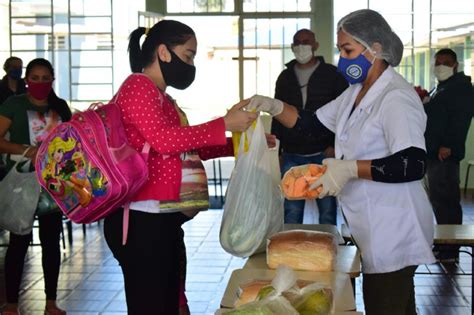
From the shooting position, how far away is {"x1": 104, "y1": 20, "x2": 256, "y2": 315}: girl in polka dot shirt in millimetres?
2301

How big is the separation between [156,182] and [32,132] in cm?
178

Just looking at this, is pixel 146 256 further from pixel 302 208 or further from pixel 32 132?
pixel 302 208

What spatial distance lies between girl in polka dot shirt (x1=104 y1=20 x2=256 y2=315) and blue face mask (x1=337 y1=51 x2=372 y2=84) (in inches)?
16.8

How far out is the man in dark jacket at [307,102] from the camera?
4797 millimetres

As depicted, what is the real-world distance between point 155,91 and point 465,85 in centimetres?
352

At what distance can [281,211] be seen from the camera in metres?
2.77

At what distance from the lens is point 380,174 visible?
219 centimetres

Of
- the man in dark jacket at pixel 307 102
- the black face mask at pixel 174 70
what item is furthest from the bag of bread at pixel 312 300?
the man in dark jacket at pixel 307 102

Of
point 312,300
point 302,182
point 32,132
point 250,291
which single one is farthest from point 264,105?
point 32,132

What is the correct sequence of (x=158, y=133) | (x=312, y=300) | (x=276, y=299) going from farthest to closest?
1. (x=158, y=133)
2. (x=312, y=300)
3. (x=276, y=299)

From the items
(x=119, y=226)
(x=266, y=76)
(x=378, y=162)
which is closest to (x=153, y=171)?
(x=119, y=226)

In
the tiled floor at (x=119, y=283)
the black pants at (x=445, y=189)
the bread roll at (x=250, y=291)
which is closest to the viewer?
the bread roll at (x=250, y=291)

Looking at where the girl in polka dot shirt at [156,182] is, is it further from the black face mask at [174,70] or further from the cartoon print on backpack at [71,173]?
the cartoon print on backpack at [71,173]

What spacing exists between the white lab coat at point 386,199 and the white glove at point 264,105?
1.40 ft
